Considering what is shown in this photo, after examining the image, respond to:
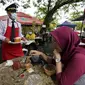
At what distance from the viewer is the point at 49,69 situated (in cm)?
211

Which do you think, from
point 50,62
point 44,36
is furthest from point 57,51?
point 44,36

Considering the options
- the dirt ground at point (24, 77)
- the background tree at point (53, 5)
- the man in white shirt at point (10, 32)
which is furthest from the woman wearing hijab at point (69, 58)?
the background tree at point (53, 5)

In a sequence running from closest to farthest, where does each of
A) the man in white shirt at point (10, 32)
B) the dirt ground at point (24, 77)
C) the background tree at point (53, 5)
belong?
the dirt ground at point (24, 77) < the man in white shirt at point (10, 32) < the background tree at point (53, 5)

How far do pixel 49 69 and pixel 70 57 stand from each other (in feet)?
0.87

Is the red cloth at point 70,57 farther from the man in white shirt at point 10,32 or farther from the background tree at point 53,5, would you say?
the background tree at point 53,5

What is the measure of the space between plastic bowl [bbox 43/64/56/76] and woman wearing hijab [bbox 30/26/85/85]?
0.30ft

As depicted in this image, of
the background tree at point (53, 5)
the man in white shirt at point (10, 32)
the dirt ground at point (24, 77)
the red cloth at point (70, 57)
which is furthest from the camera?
the background tree at point (53, 5)

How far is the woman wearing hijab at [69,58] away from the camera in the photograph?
1842 mm

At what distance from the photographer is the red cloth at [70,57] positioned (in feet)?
6.04

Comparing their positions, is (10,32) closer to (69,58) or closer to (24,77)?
(24,77)

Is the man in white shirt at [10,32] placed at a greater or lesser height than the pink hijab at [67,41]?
lesser

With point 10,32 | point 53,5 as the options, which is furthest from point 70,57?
point 53,5

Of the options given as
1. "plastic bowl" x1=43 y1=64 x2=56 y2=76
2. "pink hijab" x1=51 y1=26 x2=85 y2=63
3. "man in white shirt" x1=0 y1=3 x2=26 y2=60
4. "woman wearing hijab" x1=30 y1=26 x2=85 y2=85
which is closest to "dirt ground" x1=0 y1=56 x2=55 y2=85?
"plastic bowl" x1=43 y1=64 x2=56 y2=76

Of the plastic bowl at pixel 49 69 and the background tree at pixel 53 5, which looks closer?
the plastic bowl at pixel 49 69
